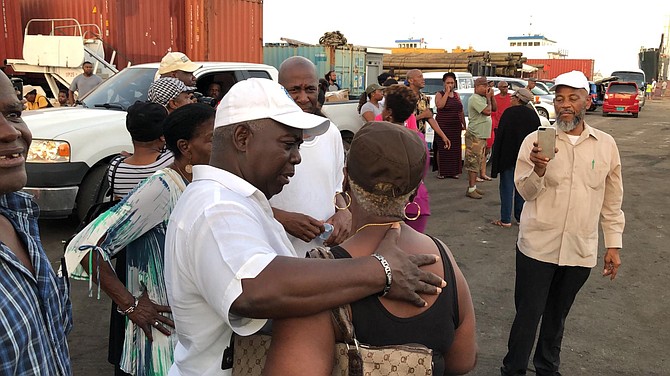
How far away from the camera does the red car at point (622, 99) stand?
1200 inches

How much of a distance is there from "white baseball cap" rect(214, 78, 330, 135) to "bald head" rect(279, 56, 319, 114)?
1860mm

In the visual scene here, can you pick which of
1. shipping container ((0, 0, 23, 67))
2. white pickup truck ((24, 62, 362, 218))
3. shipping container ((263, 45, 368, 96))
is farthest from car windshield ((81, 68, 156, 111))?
shipping container ((263, 45, 368, 96))

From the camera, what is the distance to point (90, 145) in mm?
6535

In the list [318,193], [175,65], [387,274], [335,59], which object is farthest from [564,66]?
[387,274]

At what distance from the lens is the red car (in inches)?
1200

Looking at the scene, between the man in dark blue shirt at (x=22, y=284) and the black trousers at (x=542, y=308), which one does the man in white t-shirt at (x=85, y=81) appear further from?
the man in dark blue shirt at (x=22, y=284)

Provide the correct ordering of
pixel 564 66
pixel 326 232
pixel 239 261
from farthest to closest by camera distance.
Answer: pixel 564 66
pixel 326 232
pixel 239 261

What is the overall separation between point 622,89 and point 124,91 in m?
29.8

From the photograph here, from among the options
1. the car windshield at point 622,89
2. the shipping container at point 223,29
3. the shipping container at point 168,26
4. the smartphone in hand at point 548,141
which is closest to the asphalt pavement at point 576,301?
the smartphone in hand at point 548,141

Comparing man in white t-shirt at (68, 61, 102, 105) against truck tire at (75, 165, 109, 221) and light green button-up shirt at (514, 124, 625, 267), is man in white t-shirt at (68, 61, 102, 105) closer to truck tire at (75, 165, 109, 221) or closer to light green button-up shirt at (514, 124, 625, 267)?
truck tire at (75, 165, 109, 221)

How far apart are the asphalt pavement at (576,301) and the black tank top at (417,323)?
2.80 meters

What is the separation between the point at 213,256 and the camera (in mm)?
1423

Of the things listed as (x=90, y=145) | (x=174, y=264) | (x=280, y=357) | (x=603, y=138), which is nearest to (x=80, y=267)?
(x=174, y=264)

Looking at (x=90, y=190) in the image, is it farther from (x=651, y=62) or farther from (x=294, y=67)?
(x=651, y=62)
